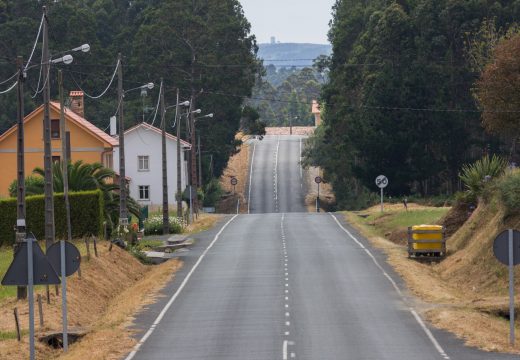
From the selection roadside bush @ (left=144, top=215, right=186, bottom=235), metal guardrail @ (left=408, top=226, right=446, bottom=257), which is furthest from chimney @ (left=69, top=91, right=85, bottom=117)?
metal guardrail @ (left=408, top=226, right=446, bottom=257)

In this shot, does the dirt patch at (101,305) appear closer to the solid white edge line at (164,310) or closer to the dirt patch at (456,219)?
the solid white edge line at (164,310)

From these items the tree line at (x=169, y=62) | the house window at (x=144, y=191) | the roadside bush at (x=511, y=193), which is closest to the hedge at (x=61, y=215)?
the roadside bush at (x=511, y=193)

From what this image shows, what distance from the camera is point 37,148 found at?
292 feet

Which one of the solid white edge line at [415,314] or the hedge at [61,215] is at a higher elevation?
the hedge at [61,215]

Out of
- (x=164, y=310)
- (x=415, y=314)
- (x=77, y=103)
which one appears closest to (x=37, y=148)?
(x=77, y=103)

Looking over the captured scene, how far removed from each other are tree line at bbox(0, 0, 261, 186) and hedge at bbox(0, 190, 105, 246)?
193 feet

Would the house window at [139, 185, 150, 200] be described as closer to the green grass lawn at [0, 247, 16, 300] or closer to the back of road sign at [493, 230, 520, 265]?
the green grass lawn at [0, 247, 16, 300]

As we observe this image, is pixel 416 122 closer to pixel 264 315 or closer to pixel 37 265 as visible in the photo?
pixel 264 315

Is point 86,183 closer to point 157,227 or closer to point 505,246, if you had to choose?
point 157,227

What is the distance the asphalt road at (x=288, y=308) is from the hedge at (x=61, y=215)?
4736 mm

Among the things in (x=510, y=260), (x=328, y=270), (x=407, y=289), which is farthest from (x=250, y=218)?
(x=510, y=260)

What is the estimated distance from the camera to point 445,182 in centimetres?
9856

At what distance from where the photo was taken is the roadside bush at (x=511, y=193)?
42.9m

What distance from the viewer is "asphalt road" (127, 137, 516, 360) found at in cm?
2655
